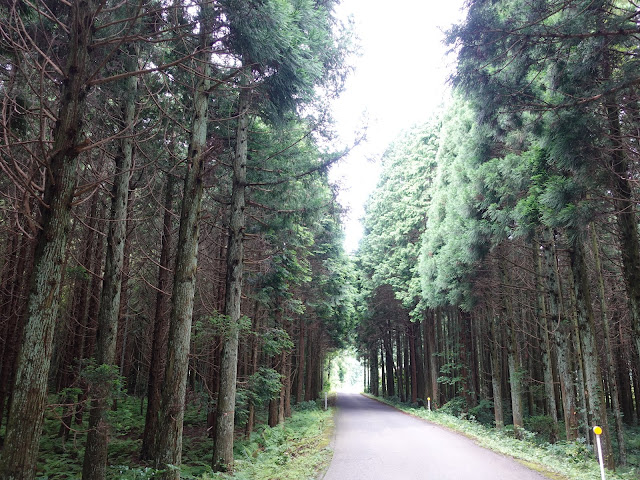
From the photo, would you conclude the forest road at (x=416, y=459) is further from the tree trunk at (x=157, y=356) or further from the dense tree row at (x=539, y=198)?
the tree trunk at (x=157, y=356)

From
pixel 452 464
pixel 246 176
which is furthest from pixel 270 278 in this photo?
pixel 452 464

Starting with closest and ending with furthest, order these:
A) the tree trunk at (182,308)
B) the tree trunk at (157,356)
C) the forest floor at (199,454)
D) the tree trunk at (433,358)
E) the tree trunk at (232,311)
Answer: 1. the tree trunk at (182,308)
2. the forest floor at (199,454)
3. the tree trunk at (232,311)
4. the tree trunk at (157,356)
5. the tree trunk at (433,358)

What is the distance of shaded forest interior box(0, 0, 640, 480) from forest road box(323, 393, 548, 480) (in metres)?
2.37

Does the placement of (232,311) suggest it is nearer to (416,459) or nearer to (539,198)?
(416,459)

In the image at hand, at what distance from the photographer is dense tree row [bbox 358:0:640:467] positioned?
22.4 ft

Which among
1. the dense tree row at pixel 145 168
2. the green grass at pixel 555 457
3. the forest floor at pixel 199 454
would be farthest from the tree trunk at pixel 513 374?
the dense tree row at pixel 145 168

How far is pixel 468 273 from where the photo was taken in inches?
579

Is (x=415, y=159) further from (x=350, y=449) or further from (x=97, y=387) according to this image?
(x=97, y=387)

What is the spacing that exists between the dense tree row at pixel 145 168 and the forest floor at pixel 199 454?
1.85 ft

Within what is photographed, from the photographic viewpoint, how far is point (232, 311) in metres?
8.62

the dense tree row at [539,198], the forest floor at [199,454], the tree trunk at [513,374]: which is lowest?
the forest floor at [199,454]

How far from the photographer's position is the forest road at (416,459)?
7477mm

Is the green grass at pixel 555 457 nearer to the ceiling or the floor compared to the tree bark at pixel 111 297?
nearer to the floor

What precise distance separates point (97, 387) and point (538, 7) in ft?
30.9
